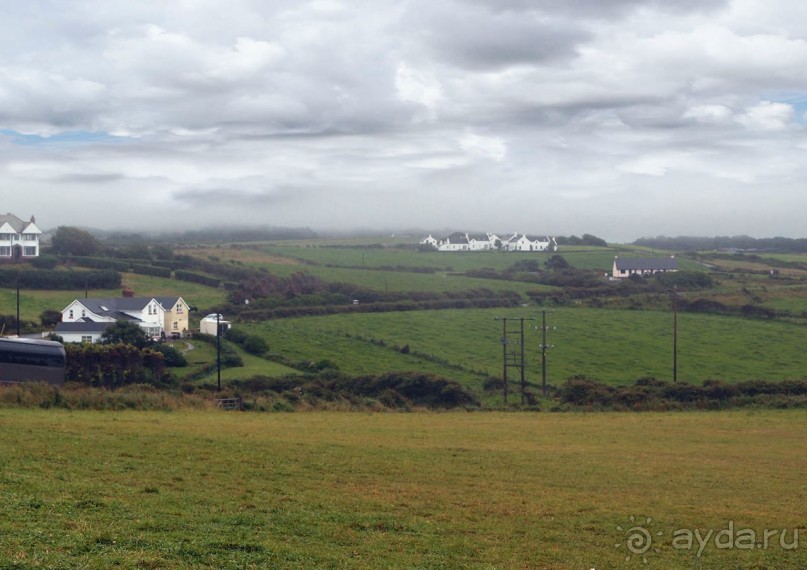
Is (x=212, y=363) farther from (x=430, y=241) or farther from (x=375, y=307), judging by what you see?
(x=430, y=241)

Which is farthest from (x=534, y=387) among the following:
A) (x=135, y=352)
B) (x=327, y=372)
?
(x=135, y=352)

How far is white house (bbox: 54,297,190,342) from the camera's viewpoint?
56656 mm

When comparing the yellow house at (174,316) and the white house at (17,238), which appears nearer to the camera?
the yellow house at (174,316)

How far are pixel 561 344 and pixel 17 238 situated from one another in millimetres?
54335

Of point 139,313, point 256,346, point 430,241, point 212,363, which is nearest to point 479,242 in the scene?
point 430,241

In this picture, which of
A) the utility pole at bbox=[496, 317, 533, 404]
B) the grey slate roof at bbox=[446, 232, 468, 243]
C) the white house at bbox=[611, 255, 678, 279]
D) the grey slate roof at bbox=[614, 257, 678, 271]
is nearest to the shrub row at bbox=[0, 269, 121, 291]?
the utility pole at bbox=[496, 317, 533, 404]

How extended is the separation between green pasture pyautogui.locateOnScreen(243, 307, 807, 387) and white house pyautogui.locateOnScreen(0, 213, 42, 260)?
31544 millimetres

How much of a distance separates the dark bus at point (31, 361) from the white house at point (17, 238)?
46.1 metres

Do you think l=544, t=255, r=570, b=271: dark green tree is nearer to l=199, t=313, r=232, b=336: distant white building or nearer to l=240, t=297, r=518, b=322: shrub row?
l=240, t=297, r=518, b=322: shrub row

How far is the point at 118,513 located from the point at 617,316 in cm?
6259

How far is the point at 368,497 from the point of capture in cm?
1602

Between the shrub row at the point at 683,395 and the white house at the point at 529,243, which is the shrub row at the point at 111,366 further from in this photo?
the white house at the point at 529,243

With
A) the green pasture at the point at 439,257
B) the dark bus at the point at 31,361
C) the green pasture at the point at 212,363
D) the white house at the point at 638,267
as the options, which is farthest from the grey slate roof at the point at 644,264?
the dark bus at the point at 31,361

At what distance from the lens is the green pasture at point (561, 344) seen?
50.6m
